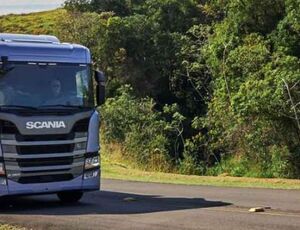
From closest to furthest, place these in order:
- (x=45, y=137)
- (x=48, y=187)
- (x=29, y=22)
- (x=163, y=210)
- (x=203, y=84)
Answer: (x=163, y=210)
(x=45, y=137)
(x=48, y=187)
(x=203, y=84)
(x=29, y=22)

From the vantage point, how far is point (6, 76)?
1387 centimetres

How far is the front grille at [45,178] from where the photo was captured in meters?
13.8

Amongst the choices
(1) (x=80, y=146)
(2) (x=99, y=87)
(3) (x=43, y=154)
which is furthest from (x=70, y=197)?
(2) (x=99, y=87)

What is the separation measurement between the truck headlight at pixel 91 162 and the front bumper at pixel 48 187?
244 millimetres

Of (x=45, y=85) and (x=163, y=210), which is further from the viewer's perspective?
(x=45, y=85)

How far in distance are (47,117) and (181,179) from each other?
993cm

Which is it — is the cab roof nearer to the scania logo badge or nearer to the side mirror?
the side mirror

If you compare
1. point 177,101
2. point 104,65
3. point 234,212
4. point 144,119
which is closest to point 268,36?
point 144,119

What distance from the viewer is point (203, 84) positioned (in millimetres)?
37969

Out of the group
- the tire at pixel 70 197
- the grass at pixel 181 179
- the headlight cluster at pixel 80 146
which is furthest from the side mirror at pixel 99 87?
the grass at pixel 181 179

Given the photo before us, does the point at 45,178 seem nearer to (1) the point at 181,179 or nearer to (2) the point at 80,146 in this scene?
(2) the point at 80,146

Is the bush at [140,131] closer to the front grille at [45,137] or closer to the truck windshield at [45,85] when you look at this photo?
the truck windshield at [45,85]

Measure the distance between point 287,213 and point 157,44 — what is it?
1220 inches

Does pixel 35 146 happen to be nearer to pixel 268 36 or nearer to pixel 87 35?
pixel 268 36
